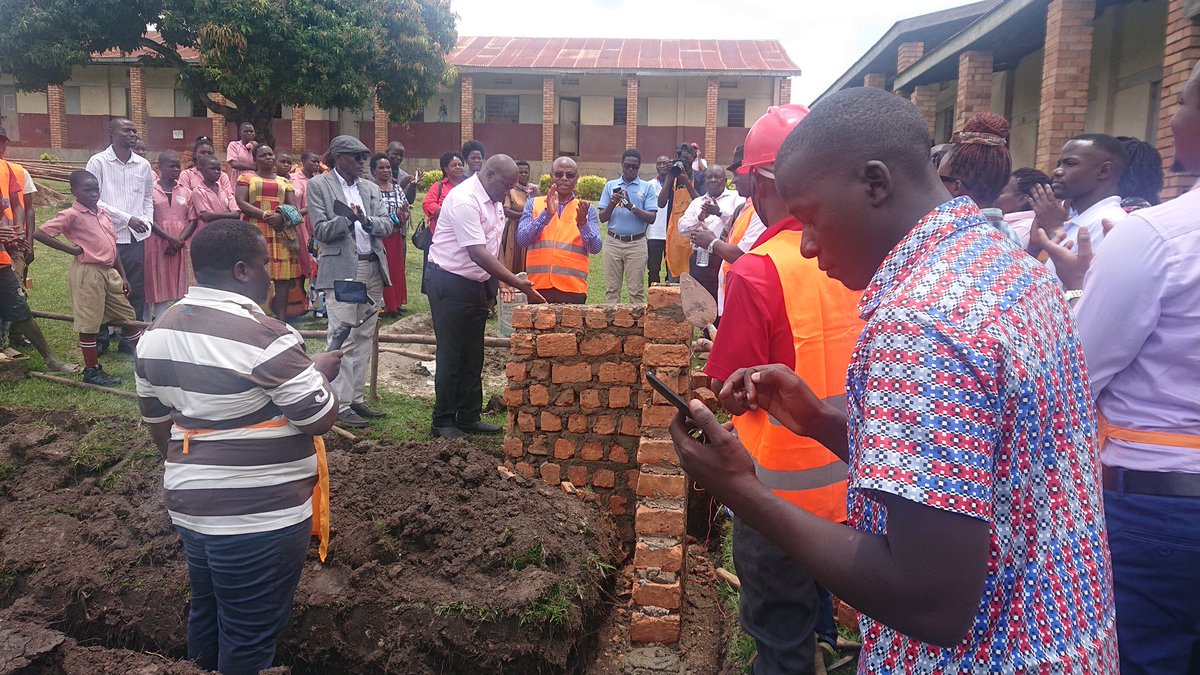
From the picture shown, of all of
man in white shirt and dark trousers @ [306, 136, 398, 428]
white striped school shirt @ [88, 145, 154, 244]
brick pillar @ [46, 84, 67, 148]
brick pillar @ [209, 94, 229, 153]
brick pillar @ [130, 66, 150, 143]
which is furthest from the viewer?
brick pillar @ [46, 84, 67, 148]

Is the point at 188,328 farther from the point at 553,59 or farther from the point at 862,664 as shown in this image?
the point at 553,59

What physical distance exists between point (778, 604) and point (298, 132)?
96.2 ft

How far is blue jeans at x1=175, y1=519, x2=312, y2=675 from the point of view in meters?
2.79

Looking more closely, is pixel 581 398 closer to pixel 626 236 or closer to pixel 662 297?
pixel 662 297

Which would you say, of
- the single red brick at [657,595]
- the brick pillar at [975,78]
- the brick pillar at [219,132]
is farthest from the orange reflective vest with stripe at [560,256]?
the brick pillar at [219,132]

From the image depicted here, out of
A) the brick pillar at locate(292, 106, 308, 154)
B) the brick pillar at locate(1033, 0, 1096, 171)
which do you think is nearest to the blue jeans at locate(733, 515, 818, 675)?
the brick pillar at locate(1033, 0, 1096, 171)

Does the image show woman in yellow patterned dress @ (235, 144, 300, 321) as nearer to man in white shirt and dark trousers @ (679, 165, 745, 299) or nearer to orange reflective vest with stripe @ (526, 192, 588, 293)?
orange reflective vest with stripe @ (526, 192, 588, 293)

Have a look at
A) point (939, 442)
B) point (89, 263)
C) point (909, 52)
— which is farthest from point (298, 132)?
point (939, 442)

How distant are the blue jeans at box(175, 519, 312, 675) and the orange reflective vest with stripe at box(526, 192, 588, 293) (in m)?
4.95

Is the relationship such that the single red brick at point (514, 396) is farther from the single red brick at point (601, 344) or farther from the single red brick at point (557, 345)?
the single red brick at point (601, 344)

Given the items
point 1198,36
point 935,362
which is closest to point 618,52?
point 1198,36

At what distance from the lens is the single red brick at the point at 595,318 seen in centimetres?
519

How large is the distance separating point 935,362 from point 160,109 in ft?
114

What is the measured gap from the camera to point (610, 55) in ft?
101
